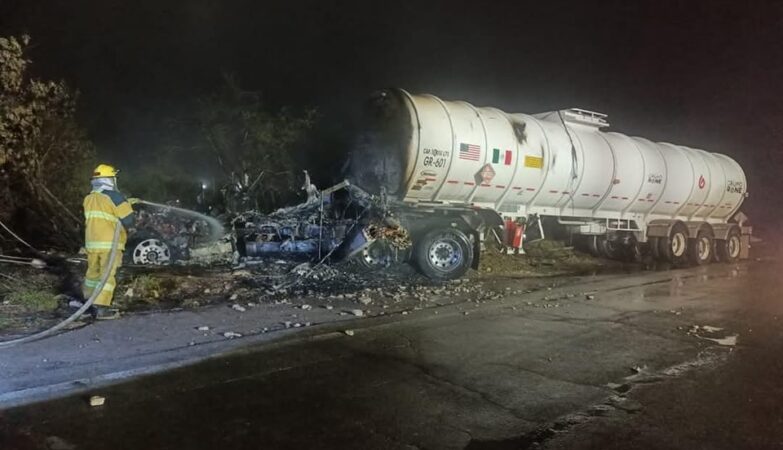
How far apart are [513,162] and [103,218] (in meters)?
7.21

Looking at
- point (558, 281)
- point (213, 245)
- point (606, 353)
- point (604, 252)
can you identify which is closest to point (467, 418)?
point (606, 353)

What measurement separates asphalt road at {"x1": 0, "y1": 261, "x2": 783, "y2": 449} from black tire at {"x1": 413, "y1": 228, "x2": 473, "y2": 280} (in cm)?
285

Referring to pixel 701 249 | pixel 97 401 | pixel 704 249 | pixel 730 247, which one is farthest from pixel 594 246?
pixel 97 401

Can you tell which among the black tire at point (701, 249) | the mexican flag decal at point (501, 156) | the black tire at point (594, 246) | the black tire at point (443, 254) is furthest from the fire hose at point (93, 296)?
the black tire at point (701, 249)

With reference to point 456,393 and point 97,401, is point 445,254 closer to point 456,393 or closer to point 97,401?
point 456,393

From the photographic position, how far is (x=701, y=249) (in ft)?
53.8

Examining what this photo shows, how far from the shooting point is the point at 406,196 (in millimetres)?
10125

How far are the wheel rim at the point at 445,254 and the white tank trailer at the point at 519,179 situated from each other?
0.06 feet

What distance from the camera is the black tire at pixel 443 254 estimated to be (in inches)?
395

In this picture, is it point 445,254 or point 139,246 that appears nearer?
point 445,254

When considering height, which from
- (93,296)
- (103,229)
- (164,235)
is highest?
(103,229)

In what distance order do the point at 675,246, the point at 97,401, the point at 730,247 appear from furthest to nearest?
1. the point at 730,247
2. the point at 675,246
3. the point at 97,401

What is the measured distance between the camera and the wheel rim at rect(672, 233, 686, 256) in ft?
51.2

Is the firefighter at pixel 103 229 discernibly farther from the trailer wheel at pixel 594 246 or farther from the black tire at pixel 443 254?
the trailer wheel at pixel 594 246
